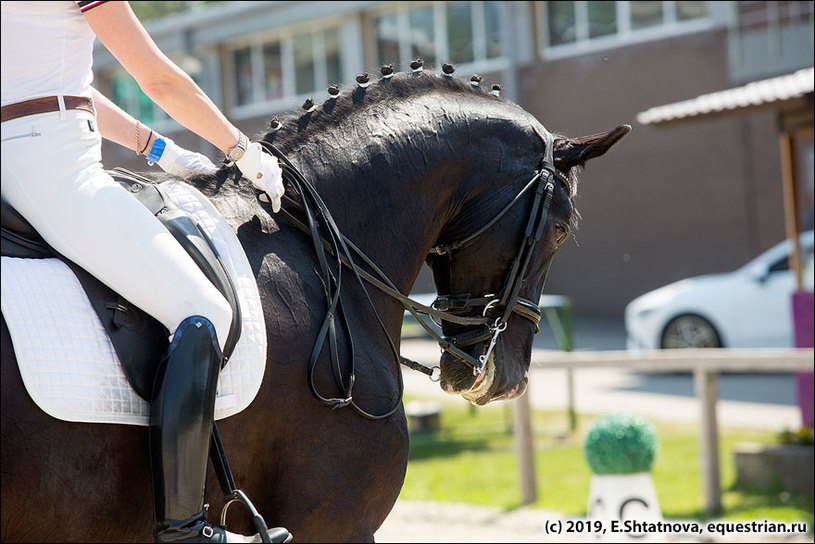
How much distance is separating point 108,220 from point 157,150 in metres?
0.84

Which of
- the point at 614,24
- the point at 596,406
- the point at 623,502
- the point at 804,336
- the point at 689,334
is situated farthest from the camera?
the point at 614,24

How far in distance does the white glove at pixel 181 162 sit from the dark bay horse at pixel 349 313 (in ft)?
0.50

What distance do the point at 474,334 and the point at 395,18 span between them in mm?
17864

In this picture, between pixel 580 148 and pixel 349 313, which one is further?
pixel 580 148

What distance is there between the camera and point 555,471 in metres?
8.14

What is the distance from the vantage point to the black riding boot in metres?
2.14

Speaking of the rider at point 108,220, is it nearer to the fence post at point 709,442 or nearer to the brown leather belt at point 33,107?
the brown leather belt at point 33,107

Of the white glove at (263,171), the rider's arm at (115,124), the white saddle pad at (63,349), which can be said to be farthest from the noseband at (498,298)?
the rider's arm at (115,124)

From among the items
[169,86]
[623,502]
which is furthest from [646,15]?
[169,86]

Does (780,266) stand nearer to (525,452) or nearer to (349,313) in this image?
(525,452)

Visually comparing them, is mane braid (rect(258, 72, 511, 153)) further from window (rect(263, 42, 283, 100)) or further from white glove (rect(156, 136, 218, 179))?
window (rect(263, 42, 283, 100))

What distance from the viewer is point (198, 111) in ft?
7.82

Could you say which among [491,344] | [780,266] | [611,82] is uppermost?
[611,82]

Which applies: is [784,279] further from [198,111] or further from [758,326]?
[198,111]
